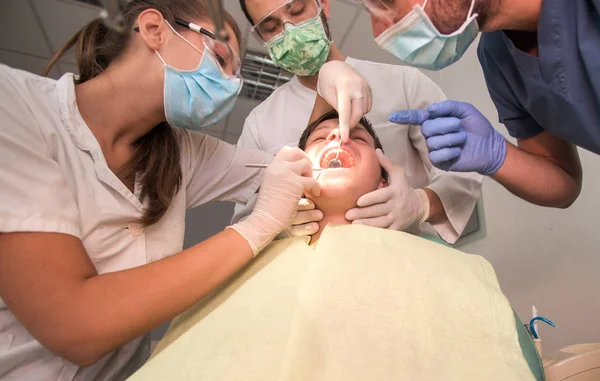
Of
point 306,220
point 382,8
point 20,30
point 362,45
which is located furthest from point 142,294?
point 20,30

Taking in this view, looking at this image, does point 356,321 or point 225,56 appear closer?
point 356,321

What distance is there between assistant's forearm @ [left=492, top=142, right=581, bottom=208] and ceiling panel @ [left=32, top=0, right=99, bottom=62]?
2.67 metres

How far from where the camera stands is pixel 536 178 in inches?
56.4

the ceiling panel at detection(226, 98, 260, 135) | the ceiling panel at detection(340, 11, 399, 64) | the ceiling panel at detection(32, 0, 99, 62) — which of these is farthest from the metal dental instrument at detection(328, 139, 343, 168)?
the ceiling panel at detection(226, 98, 260, 135)

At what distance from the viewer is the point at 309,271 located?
1.04m

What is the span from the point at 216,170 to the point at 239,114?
7.58 ft

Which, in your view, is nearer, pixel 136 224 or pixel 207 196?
pixel 136 224

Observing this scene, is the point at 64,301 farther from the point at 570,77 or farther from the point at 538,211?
the point at 538,211

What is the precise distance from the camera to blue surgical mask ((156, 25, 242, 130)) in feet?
4.27

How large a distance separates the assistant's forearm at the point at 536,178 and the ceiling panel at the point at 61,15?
8.78 feet

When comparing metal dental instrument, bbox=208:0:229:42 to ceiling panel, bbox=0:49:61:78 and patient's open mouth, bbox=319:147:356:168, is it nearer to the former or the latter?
patient's open mouth, bbox=319:147:356:168

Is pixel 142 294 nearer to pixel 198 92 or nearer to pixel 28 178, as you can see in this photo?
pixel 28 178

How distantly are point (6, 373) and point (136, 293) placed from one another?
1.37 ft

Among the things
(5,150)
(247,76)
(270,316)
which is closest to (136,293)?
(270,316)
